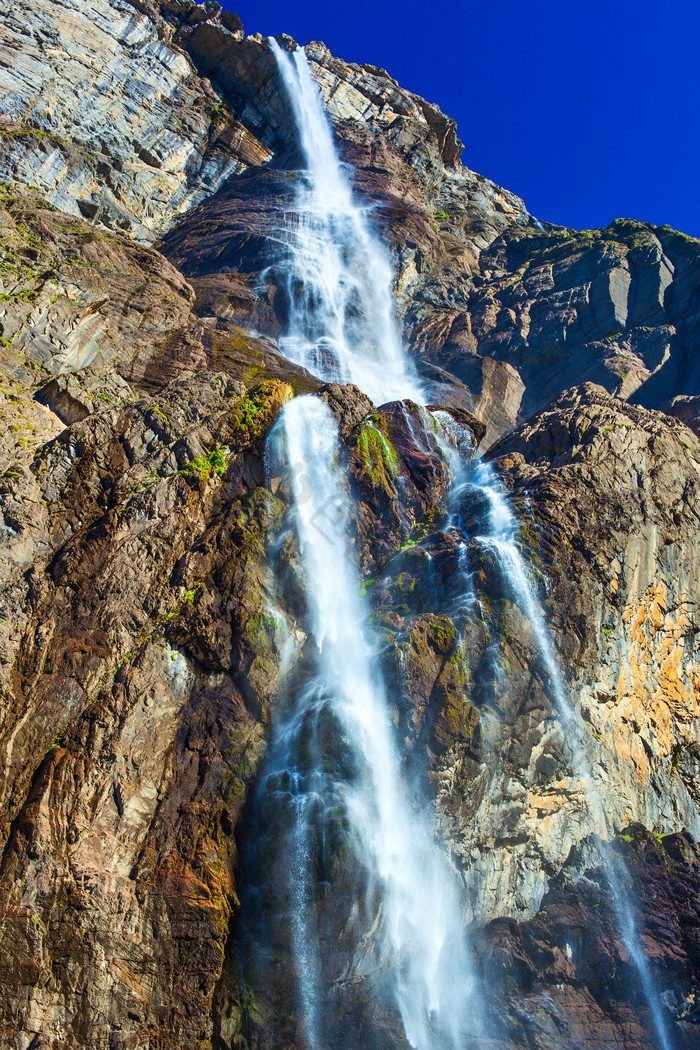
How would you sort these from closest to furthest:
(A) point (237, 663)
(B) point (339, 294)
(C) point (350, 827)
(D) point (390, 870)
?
(C) point (350, 827), (D) point (390, 870), (A) point (237, 663), (B) point (339, 294)

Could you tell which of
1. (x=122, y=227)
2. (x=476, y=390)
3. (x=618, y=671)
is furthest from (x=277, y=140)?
(x=618, y=671)

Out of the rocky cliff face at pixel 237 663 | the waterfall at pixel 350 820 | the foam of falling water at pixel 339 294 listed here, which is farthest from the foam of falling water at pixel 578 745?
the foam of falling water at pixel 339 294

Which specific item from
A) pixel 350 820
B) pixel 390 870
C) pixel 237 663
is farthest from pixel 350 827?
pixel 237 663

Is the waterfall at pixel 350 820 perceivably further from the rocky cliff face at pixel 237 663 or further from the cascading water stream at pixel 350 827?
the rocky cliff face at pixel 237 663

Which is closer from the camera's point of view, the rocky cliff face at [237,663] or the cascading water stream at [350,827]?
the rocky cliff face at [237,663]

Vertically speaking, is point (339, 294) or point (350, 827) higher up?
point (339, 294)

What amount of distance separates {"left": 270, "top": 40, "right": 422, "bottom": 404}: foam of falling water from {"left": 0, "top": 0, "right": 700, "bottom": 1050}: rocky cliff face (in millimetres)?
7343

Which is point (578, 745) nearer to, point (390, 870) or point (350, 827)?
point (390, 870)

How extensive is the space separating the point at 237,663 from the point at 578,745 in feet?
27.5

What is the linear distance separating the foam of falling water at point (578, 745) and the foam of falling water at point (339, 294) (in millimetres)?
16781

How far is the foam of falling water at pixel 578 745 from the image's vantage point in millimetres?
14344

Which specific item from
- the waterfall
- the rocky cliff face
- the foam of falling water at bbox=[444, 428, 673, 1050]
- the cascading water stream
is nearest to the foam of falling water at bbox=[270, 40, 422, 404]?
the rocky cliff face

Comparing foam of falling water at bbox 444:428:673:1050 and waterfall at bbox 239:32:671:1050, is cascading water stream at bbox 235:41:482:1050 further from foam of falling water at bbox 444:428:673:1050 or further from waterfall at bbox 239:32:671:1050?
foam of falling water at bbox 444:428:673:1050

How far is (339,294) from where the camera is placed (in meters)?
38.6
